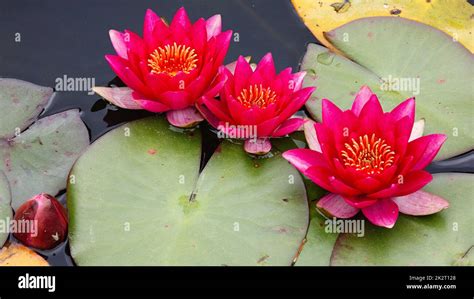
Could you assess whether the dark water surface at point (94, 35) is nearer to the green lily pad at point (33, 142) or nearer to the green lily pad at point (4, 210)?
the green lily pad at point (33, 142)

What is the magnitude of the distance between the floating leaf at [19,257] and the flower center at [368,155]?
4.82ft

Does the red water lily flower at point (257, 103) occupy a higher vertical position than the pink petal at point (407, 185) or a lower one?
higher

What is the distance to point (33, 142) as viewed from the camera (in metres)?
3.17

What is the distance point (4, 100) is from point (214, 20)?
1.21 metres

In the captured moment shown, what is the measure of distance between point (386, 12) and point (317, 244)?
1636mm

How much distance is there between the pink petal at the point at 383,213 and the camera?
2.78m

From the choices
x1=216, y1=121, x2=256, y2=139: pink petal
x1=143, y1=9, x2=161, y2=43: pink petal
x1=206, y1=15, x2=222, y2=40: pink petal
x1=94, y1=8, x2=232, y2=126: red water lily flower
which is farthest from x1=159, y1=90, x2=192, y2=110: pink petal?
x1=206, y1=15, x2=222, y2=40: pink petal

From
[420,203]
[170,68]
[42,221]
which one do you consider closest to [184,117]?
[170,68]

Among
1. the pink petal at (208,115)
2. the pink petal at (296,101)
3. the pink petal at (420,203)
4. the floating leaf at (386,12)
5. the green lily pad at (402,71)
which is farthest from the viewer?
the floating leaf at (386,12)

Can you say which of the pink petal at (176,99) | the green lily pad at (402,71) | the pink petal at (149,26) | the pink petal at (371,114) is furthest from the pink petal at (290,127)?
the pink petal at (149,26)

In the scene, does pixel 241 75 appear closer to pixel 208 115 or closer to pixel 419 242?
pixel 208 115

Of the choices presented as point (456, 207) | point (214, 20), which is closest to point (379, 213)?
point (456, 207)

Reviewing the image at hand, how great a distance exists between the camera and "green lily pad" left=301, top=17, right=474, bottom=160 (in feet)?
10.8

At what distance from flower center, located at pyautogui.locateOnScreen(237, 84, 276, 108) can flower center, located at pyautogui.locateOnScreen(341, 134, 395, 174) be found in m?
0.47
